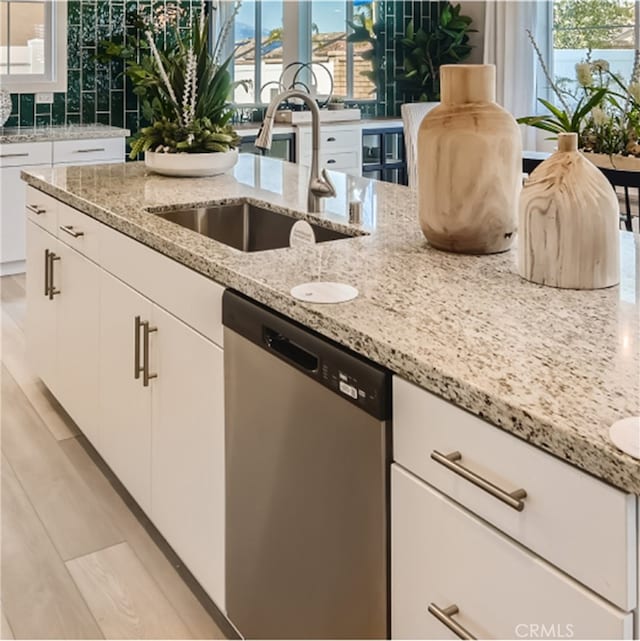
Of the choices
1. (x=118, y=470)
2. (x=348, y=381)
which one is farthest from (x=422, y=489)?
(x=118, y=470)

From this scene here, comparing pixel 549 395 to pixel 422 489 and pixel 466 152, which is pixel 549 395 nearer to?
pixel 422 489

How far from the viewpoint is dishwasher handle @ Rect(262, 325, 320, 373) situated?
129 centimetres

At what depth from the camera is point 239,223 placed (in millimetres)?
2400

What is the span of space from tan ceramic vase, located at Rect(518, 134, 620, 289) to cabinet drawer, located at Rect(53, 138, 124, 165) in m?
4.33

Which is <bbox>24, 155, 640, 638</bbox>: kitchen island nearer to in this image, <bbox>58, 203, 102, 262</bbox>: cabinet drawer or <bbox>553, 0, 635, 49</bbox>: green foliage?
<bbox>58, 203, 102, 262</bbox>: cabinet drawer

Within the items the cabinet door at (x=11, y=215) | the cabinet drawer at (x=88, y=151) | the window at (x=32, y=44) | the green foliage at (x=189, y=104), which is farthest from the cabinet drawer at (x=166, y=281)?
the window at (x=32, y=44)

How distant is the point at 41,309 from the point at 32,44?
3343 millimetres

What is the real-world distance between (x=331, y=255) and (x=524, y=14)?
17.6ft

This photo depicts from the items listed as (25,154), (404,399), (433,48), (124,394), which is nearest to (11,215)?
(25,154)

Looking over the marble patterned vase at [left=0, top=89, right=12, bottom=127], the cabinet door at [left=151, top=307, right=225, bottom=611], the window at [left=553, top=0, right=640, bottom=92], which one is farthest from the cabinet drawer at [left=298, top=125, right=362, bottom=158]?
the cabinet door at [left=151, top=307, right=225, bottom=611]

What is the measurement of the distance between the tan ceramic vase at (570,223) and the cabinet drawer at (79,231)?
53.5 inches

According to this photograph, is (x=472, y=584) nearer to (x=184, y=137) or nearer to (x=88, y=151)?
(x=184, y=137)

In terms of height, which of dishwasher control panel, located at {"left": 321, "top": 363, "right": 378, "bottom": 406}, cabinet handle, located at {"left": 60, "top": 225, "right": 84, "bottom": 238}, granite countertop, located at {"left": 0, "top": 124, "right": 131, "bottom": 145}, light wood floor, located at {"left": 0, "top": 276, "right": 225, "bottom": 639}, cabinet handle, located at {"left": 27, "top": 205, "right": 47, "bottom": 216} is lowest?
light wood floor, located at {"left": 0, "top": 276, "right": 225, "bottom": 639}

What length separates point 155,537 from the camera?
7.23 ft
